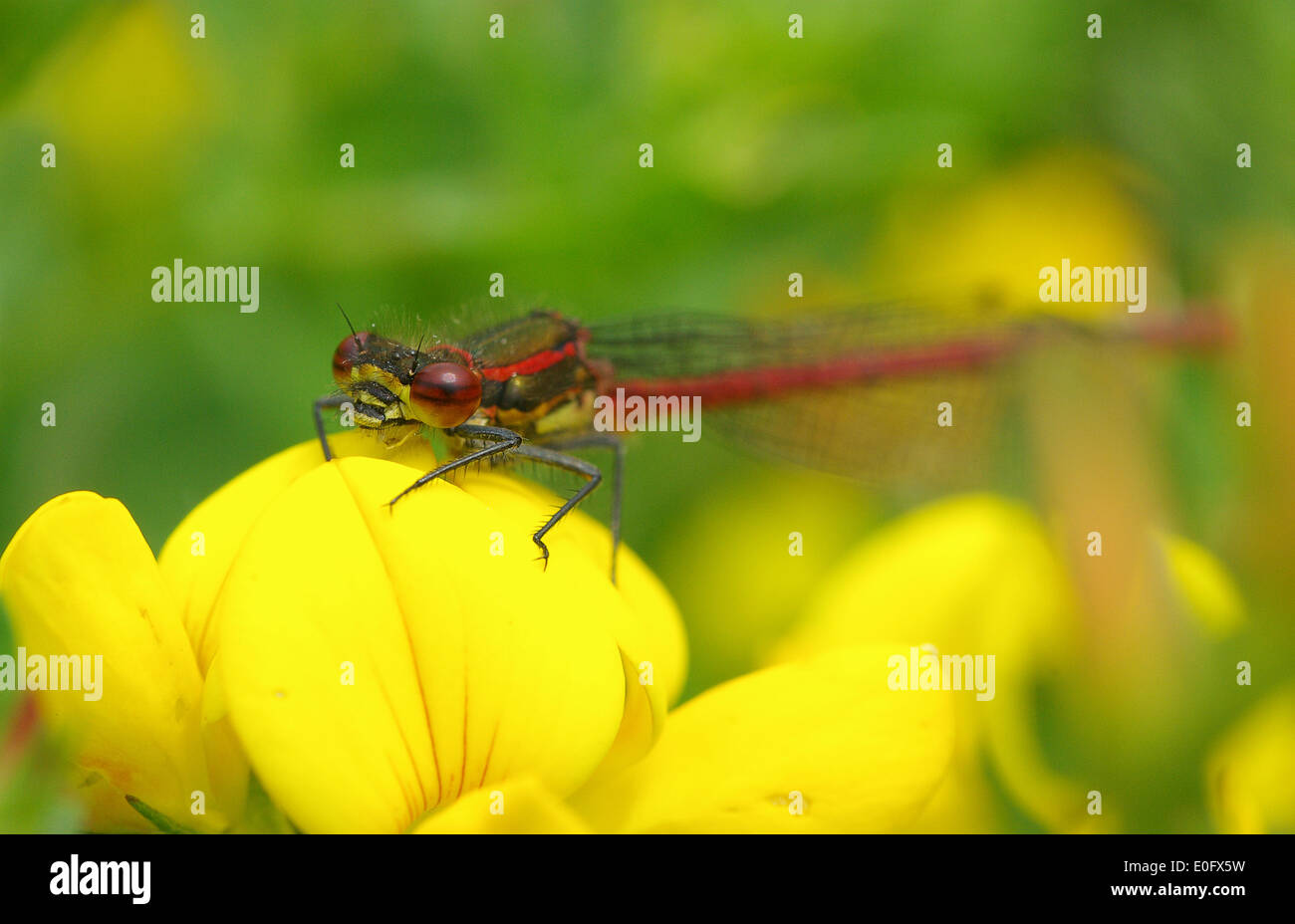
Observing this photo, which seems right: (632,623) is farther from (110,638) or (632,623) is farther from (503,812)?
(110,638)

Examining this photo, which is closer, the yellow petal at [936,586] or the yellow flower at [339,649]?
the yellow flower at [339,649]

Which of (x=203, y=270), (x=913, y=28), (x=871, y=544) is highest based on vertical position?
(x=913, y=28)

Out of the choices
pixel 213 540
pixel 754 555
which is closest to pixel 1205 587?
pixel 213 540

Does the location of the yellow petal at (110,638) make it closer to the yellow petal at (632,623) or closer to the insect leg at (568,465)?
the yellow petal at (632,623)

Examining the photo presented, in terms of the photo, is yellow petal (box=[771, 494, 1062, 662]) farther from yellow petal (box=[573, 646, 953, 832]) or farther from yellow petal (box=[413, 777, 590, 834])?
yellow petal (box=[413, 777, 590, 834])

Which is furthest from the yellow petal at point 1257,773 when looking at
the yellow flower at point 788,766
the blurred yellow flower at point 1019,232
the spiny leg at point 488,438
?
the blurred yellow flower at point 1019,232

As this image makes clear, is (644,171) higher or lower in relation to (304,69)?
lower
